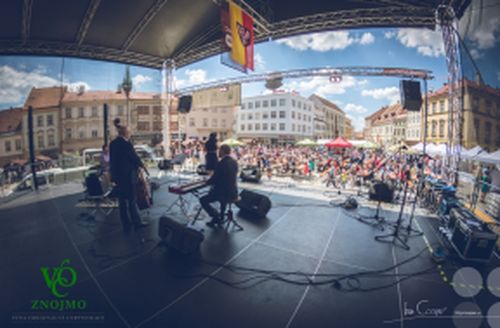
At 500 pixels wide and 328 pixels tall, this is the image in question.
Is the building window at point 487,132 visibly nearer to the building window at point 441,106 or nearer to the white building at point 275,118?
the building window at point 441,106

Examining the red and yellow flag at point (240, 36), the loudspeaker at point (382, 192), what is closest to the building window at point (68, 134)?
Answer: the red and yellow flag at point (240, 36)

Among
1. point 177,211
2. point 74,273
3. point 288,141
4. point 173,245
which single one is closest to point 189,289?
point 173,245

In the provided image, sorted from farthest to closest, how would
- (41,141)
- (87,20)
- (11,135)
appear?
(41,141) → (11,135) → (87,20)

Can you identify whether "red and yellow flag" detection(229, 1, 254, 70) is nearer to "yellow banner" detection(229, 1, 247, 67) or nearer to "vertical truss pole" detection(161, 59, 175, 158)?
"yellow banner" detection(229, 1, 247, 67)

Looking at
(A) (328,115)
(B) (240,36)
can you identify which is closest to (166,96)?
(B) (240,36)

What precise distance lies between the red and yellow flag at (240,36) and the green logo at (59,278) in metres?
5.94

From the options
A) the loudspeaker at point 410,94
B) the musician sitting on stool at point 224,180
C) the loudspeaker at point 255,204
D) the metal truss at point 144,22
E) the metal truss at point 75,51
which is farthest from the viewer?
the metal truss at point 75,51

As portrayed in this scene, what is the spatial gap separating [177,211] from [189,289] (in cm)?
273

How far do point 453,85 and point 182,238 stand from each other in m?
8.43

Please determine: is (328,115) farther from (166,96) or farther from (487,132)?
(487,132)

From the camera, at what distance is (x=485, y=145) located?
17.6ft

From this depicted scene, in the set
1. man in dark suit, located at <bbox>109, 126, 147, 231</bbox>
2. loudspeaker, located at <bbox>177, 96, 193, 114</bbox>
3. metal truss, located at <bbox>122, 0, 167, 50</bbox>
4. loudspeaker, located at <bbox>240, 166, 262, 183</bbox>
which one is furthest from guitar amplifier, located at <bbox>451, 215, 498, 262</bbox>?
metal truss, located at <bbox>122, 0, 167, 50</bbox>

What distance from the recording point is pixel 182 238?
9.39ft

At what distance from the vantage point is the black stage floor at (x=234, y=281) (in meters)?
1.88
